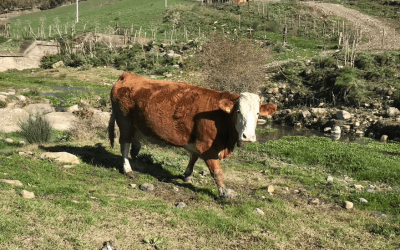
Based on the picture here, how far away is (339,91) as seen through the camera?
2533 centimetres

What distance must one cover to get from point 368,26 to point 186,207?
164ft

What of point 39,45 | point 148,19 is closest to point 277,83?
point 39,45

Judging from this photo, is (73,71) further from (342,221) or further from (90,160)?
(342,221)

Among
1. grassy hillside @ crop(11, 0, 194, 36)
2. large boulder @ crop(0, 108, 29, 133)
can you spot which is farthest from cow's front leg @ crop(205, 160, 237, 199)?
grassy hillside @ crop(11, 0, 194, 36)

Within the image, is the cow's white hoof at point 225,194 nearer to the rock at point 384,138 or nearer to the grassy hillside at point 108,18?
the rock at point 384,138

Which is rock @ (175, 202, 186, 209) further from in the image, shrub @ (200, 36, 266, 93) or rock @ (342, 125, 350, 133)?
rock @ (342, 125, 350, 133)

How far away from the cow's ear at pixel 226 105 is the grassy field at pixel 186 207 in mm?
1968

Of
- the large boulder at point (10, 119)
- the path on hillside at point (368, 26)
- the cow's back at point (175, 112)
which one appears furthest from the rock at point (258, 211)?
the path on hillside at point (368, 26)

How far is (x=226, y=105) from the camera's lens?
7867mm

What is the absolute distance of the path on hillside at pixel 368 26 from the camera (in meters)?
37.9

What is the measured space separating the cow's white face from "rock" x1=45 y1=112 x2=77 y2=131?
34.3ft

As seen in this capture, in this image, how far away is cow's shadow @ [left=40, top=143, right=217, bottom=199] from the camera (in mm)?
9188

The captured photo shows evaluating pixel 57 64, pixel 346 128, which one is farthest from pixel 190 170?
pixel 57 64

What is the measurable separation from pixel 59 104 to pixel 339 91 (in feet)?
62.8
